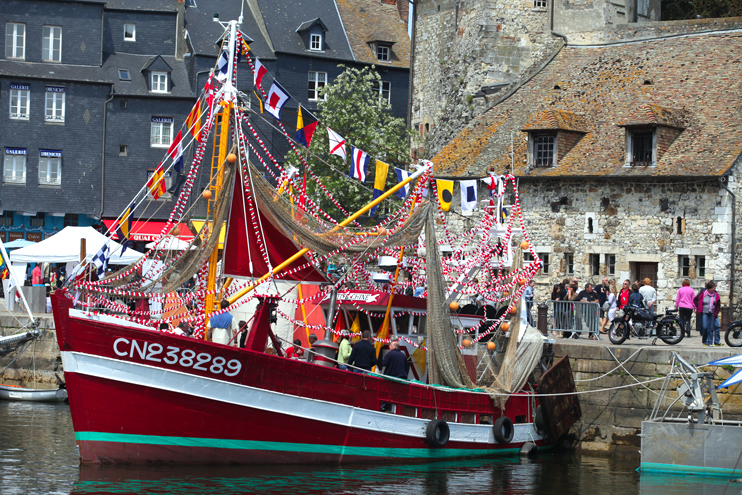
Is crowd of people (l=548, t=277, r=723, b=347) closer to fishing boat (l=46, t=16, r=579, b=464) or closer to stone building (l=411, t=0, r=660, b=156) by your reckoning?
fishing boat (l=46, t=16, r=579, b=464)

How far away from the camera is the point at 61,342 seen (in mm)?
16797

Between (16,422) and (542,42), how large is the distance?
24.8 metres

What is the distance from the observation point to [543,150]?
32.6 m


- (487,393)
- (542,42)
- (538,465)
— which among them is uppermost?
(542,42)

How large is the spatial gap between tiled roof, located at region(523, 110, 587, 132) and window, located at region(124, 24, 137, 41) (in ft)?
75.4

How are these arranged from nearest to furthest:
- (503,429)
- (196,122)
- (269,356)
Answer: (269,356), (196,122), (503,429)

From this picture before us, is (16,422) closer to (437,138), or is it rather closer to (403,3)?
(437,138)

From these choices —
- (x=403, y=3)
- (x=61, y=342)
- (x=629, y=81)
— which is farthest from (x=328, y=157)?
(x=61, y=342)

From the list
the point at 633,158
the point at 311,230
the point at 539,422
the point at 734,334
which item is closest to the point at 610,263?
the point at 633,158

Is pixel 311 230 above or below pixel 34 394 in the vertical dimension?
above

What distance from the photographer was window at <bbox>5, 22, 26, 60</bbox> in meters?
45.2

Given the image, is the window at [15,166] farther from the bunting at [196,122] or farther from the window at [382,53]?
the bunting at [196,122]

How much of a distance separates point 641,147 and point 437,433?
47.9 ft

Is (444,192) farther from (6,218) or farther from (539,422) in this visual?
(6,218)
